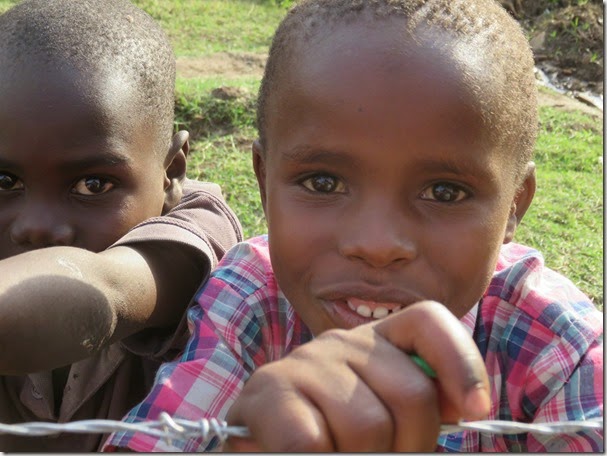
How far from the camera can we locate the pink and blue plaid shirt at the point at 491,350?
5.75 feet

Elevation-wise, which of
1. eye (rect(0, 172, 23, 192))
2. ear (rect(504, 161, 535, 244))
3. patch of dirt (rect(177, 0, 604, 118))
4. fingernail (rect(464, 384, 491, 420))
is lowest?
patch of dirt (rect(177, 0, 604, 118))

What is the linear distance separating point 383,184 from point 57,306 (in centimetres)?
69

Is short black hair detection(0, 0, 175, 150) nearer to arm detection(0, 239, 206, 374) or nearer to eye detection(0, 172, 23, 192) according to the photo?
eye detection(0, 172, 23, 192)

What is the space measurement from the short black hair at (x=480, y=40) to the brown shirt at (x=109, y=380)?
0.43m

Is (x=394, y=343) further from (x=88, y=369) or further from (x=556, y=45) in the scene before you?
(x=556, y=45)

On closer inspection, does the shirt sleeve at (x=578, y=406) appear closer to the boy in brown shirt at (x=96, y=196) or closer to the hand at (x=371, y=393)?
the hand at (x=371, y=393)

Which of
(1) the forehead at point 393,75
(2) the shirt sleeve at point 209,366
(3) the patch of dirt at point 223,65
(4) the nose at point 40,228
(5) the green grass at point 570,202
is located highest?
(1) the forehead at point 393,75

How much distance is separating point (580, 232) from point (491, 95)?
2216mm

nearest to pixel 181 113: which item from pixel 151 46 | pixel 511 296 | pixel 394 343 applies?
pixel 151 46

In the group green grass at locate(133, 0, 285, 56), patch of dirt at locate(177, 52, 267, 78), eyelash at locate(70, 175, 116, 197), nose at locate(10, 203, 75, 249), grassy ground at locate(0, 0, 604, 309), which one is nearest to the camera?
nose at locate(10, 203, 75, 249)

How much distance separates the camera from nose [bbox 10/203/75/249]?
2.02 meters

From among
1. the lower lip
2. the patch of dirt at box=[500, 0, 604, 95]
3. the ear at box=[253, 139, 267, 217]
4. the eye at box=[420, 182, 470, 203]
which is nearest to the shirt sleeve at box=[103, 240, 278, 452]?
the ear at box=[253, 139, 267, 217]

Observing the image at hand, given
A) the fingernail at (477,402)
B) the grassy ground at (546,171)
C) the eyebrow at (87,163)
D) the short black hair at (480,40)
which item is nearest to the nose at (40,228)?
the eyebrow at (87,163)

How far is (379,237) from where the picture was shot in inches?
60.2
